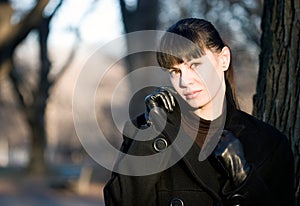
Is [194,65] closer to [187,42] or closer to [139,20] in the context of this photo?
[187,42]

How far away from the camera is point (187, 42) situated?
2.51 metres

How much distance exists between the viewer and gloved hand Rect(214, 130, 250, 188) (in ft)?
8.09

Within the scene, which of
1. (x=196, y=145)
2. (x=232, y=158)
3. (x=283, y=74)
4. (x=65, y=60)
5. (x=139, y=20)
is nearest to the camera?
(x=232, y=158)

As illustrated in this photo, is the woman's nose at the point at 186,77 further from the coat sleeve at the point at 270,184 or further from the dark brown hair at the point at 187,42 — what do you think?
the coat sleeve at the point at 270,184

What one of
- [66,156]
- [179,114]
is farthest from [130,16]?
[66,156]

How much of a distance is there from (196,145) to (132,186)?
33 cm

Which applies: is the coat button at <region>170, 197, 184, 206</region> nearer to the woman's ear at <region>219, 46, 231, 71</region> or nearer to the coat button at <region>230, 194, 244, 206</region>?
the coat button at <region>230, 194, 244, 206</region>

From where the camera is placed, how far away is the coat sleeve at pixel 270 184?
2.51 meters

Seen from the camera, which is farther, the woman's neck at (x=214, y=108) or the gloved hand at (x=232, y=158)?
the woman's neck at (x=214, y=108)

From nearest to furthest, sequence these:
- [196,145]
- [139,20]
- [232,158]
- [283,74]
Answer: [232,158] < [196,145] < [283,74] < [139,20]

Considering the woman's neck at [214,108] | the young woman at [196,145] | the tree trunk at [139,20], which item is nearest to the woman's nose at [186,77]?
the young woman at [196,145]

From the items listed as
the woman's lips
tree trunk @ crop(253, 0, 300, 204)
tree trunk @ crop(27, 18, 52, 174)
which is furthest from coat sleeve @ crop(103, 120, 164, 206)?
tree trunk @ crop(27, 18, 52, 174)

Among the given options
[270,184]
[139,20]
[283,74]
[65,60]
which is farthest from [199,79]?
[65,60]

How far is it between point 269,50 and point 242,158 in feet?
4.68
